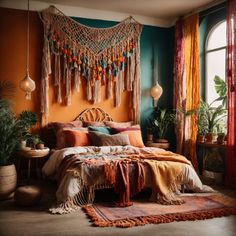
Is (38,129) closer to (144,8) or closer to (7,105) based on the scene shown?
(7,105)

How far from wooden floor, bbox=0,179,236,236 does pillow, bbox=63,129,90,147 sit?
4.95ft

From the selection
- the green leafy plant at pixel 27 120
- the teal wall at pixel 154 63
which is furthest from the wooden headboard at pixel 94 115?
the green leafy plant at pixel 27 120

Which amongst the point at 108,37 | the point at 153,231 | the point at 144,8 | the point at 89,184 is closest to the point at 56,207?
the point at 89,184

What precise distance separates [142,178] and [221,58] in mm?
3019

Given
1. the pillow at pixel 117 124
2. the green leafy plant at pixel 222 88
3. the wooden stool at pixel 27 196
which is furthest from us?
the pillow at pixel 117 124

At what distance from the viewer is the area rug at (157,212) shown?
322 cm

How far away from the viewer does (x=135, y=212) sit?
3.51 metres

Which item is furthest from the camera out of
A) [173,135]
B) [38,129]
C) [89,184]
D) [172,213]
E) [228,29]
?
[173,135]

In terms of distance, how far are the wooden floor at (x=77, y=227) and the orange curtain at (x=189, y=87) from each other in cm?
236

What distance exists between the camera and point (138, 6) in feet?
17.9

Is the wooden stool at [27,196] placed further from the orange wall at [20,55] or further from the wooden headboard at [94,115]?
the wooden headboard at [94,115]

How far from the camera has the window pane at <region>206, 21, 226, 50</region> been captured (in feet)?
18.2

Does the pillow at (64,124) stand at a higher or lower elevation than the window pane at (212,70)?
lower

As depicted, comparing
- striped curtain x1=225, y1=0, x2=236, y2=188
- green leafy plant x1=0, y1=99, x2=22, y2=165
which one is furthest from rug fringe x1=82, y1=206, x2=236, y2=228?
green leafy plant x1=0, y1=99, x2=22, y2=165
